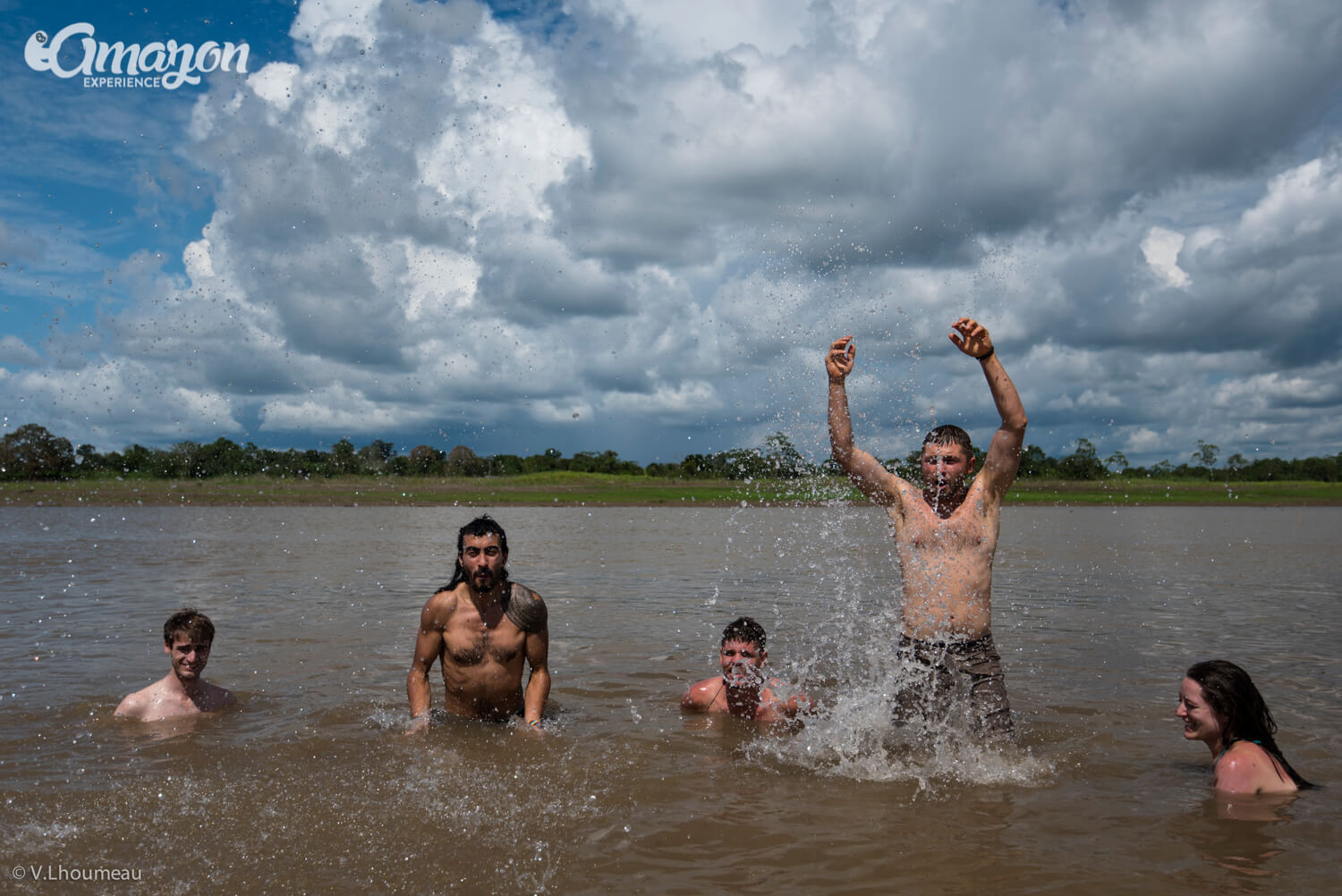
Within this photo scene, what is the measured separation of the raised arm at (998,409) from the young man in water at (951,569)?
0.03ft

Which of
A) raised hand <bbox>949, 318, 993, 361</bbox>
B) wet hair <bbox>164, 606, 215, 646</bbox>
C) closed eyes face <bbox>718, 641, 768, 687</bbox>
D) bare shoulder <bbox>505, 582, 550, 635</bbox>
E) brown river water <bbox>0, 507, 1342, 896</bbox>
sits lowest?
brown river water <bbox>0, 507, 1342, 896</bbox>

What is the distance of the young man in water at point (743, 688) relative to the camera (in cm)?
747

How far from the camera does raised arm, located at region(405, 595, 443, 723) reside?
271 inches

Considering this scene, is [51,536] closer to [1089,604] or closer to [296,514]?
[296,514]

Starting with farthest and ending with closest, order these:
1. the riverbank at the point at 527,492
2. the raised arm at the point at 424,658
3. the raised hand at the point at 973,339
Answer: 1. the riverbank at the point at 527,492
2. the raised arm at the point at 424,658
3. the raised hand at the point at 973,339

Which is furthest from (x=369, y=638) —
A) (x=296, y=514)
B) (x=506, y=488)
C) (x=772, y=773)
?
(x=506, y=488)

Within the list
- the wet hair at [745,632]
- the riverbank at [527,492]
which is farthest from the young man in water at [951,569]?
the riverbank at [527,492]

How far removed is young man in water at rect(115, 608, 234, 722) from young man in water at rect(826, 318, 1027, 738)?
5599mm

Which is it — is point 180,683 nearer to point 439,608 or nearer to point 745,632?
point 439,608

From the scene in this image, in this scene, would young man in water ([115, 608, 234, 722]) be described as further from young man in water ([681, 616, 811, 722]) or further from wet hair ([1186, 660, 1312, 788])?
wet hair ([1186, 660, 1312, 788])

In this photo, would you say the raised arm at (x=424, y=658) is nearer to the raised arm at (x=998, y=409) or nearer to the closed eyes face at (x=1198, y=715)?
the raised arm at (x=998, y=409)

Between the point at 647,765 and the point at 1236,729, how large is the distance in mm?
3853

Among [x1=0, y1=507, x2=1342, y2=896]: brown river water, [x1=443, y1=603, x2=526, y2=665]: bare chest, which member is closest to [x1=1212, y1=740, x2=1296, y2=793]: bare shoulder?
[x1=0, y1=507, x2=1342, y2=896]: brown river water

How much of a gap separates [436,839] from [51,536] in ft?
91.2
